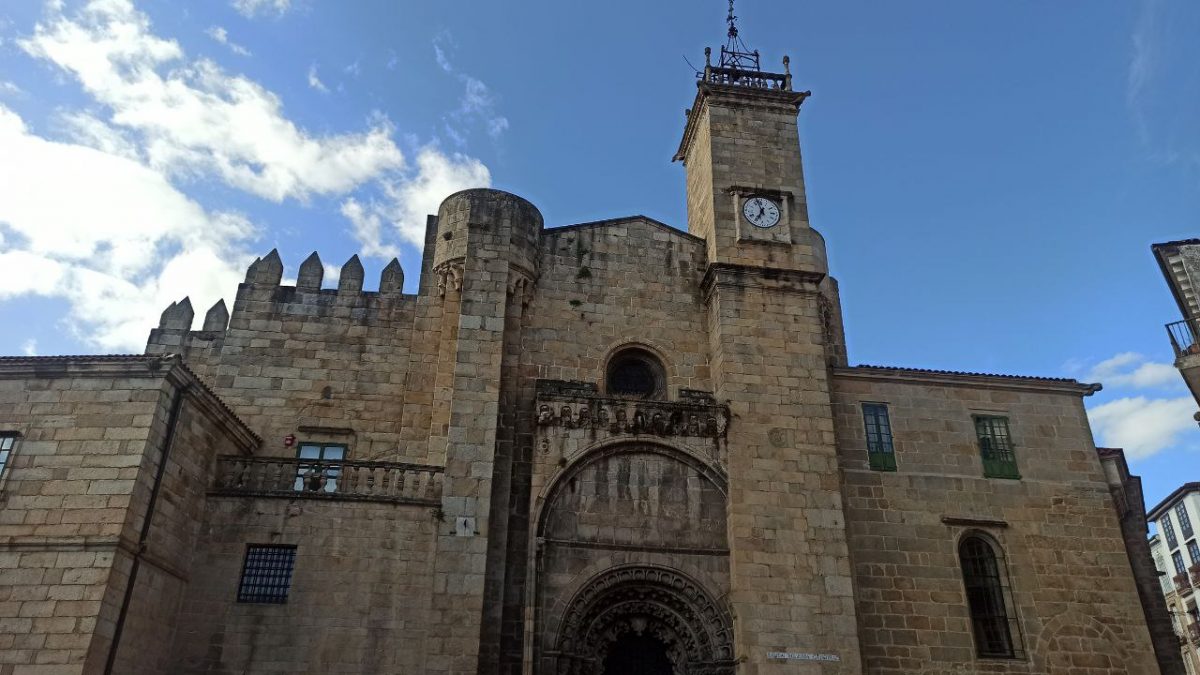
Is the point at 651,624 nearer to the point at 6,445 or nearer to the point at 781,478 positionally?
the point at 781,478

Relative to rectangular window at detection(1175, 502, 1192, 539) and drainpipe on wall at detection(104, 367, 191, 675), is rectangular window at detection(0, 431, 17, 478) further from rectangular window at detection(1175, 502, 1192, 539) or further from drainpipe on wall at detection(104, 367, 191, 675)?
rectangular window at detection(1175, 502, 1192, 539)

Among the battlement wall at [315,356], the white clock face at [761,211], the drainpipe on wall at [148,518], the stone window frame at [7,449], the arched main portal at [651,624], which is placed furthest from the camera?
the white clock face at [761,211]

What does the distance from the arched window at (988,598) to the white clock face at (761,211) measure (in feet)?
26.2

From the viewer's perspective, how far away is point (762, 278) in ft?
59.5

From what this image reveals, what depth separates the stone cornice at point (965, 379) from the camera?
18219mm

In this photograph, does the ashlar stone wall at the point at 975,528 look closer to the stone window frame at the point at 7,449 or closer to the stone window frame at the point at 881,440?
the stone window frame at the point at 881,440

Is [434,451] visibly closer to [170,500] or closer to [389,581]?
[389,581]

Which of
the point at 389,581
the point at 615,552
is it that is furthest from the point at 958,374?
the point at 389,581

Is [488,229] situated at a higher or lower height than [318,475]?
higher

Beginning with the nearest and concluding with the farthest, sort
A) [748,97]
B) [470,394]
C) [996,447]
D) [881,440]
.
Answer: [470,394], [881,440], [996,447], [748,97]

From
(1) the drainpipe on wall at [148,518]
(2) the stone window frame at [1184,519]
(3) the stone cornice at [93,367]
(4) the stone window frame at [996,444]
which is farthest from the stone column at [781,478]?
(2) the stone window frame at [1184,519]

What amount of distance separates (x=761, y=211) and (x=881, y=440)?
19.0 feet

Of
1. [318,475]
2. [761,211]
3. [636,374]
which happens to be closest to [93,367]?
[318,475]

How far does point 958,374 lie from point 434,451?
11577mm
